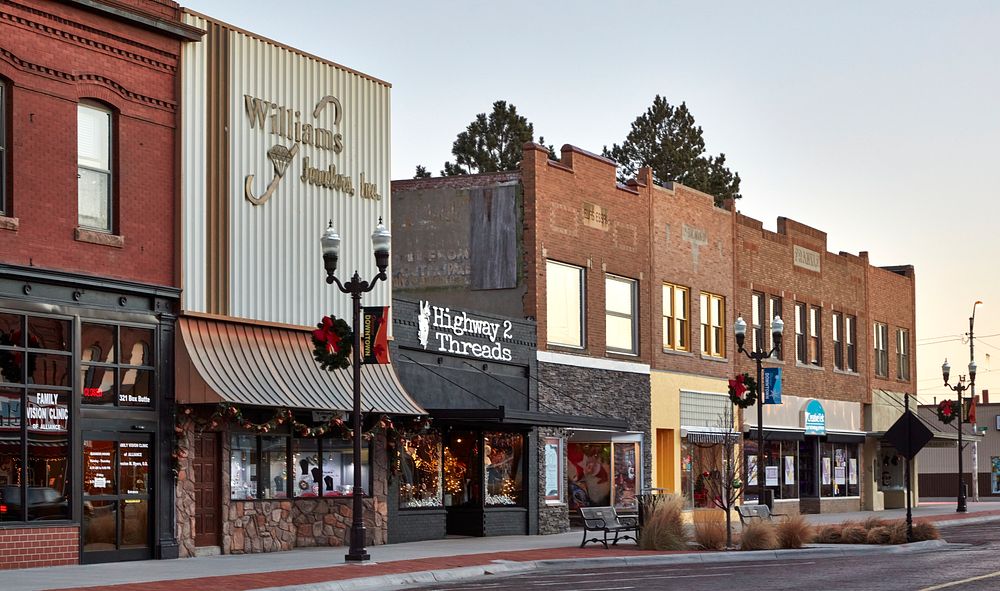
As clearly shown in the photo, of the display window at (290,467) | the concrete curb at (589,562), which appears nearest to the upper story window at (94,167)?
the display window at (290,467)

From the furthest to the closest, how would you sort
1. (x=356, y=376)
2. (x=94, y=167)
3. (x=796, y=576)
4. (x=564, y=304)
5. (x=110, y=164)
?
1. (x=564, y=304)
2. (x=110, y=164)
3. (x=94, y=167)
4. (x=356, y=376)
5. (x=796, y=576)

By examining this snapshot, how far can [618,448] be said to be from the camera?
1551 inches

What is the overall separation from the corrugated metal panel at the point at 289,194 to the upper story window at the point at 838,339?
27228 millimetres

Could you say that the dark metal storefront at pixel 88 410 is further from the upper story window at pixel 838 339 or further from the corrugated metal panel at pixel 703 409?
the upper story window at pixel 838 339

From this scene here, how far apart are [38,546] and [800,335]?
33351 mm

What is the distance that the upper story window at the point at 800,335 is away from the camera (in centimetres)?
5050

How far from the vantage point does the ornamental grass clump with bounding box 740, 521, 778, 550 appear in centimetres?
2834

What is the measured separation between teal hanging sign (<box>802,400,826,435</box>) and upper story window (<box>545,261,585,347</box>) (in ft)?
49.5

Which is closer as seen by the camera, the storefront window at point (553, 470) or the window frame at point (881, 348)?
the storefront window at point (553, 470)

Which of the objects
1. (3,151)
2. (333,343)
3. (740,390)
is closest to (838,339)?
(740,390)

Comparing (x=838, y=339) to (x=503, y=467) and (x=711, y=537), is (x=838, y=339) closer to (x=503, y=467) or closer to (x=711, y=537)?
(x=503, y=467)

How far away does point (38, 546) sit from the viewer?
888 inches

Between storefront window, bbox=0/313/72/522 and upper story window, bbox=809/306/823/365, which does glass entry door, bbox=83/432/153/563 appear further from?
upper story window, bbox=809/306/823/365

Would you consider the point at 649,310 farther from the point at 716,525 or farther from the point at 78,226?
the point at 78,226
